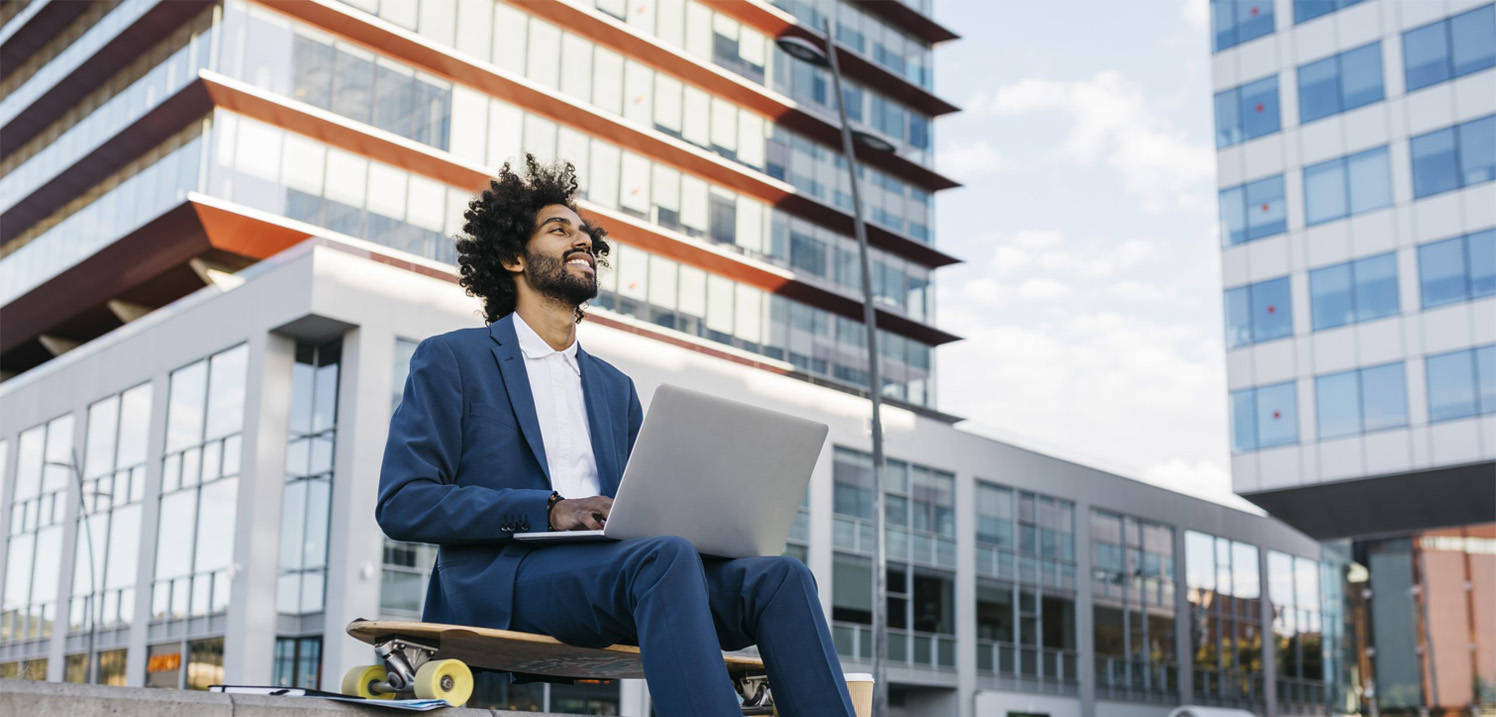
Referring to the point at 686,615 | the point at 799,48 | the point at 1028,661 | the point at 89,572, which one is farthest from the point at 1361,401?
the point at 686,615

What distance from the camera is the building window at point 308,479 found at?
79.8 feet

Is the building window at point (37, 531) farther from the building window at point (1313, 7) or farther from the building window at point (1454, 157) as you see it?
the building window at point (1454, 157)

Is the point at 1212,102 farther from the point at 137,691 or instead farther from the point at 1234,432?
the point at 137,691

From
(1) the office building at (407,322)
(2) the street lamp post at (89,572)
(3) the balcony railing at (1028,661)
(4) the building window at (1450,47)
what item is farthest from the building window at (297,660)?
(4) the building window at (1450,47)

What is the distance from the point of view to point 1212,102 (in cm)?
3428

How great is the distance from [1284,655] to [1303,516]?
14677 millimetres

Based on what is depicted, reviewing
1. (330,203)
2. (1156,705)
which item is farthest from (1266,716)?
(330,203)

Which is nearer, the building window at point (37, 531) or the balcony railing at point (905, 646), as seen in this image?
the building window at point (37, 531)

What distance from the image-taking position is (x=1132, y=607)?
41.9 meters

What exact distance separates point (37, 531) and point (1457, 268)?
95.9ft

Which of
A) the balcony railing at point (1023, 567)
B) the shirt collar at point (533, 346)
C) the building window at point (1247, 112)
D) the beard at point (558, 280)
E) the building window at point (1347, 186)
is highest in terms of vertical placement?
the building window at point (1247, 112)

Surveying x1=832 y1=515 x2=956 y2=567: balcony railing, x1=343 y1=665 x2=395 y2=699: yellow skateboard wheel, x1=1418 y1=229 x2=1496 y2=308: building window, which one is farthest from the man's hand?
x1=1418 y1=229 x2=1496 y2=308: building window

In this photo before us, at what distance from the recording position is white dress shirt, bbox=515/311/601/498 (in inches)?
163

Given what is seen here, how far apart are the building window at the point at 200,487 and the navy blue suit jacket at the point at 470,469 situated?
2195cm
